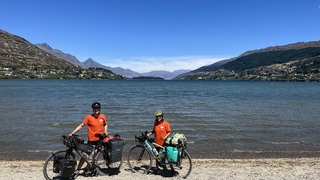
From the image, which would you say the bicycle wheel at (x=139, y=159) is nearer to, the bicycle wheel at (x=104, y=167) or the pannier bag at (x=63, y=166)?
the bicycle wheel at (x=104, y=167)

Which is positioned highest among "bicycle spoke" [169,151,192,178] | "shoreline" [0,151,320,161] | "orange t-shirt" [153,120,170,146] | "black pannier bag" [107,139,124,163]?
"orange t-shirt" [153,120,170,146]

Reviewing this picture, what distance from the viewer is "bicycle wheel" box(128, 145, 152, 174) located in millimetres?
11648

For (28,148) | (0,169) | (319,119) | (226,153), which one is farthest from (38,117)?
(319,119)

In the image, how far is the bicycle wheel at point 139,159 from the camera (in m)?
11.6

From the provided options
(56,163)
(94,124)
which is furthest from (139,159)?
(56,163)

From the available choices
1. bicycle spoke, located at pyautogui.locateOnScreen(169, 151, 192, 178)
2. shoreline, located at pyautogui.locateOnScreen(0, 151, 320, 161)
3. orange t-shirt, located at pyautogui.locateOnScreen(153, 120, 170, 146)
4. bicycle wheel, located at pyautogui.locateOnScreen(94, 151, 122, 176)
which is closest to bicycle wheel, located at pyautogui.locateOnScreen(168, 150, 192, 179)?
bicycle spoke, located at pyautogui.locateOnScreen(169, 151, 192, 178)

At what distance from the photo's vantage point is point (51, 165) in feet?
34.1

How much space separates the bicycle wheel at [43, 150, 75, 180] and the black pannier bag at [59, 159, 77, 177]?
202 mm

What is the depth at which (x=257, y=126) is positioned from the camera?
83.0 feet

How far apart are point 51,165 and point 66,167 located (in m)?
0.81

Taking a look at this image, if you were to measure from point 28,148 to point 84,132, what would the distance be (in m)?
4.99

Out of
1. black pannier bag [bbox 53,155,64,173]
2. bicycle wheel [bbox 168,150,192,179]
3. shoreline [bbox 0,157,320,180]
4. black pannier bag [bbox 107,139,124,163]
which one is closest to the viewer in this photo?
black pannier bag [bbox 53,155,64,173]

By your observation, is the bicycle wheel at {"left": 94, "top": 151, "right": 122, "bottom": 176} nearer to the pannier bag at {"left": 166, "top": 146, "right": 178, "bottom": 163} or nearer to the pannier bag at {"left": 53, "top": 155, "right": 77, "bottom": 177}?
the pannier bag at {"left": 53, "top": 155, "right": 77, "bottom": 177}

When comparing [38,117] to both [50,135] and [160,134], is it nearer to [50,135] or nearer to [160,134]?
[50,135]
